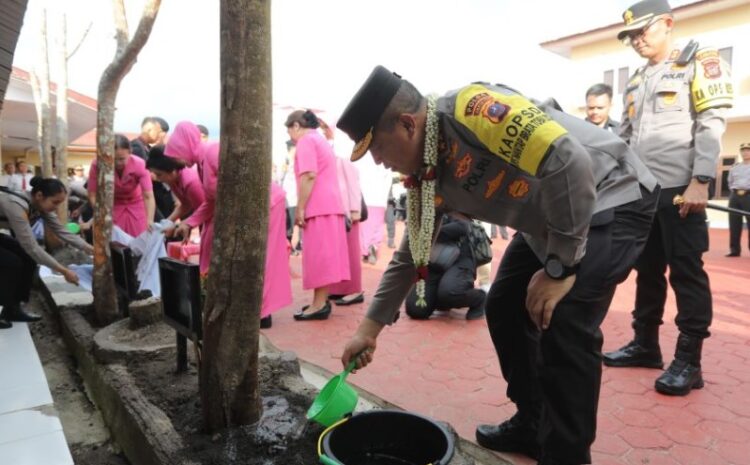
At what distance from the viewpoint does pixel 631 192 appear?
1.72 m

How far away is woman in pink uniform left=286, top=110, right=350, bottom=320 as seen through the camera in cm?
445

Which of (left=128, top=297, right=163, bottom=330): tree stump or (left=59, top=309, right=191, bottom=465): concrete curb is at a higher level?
(left=128, top=297, right=163, bottom=330): tree stump

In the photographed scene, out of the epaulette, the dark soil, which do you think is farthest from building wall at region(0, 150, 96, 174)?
the epaulette

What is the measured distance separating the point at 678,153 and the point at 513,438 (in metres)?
1.78

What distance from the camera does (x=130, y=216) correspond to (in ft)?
17.9

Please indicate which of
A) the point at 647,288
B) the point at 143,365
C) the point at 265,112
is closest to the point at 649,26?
the point at 647,288

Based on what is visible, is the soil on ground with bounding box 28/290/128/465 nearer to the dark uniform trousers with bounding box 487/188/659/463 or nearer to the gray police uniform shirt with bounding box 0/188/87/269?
the gray police uniform shirt with bounding box 0/188/87/269

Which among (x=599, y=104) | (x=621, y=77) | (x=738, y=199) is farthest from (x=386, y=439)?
(x=621, y=77)

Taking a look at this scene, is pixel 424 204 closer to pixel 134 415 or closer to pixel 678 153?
pixel 134 415

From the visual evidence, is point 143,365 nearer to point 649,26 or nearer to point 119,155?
point 119,155

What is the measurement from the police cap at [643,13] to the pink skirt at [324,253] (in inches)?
106

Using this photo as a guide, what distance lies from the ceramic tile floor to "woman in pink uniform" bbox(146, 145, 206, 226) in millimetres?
1337

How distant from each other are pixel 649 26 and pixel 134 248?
4086 mm

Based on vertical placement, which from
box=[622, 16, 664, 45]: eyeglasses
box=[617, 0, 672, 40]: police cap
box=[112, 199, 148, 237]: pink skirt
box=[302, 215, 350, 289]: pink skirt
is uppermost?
box=[617, 0, 672, 40]: police cap
